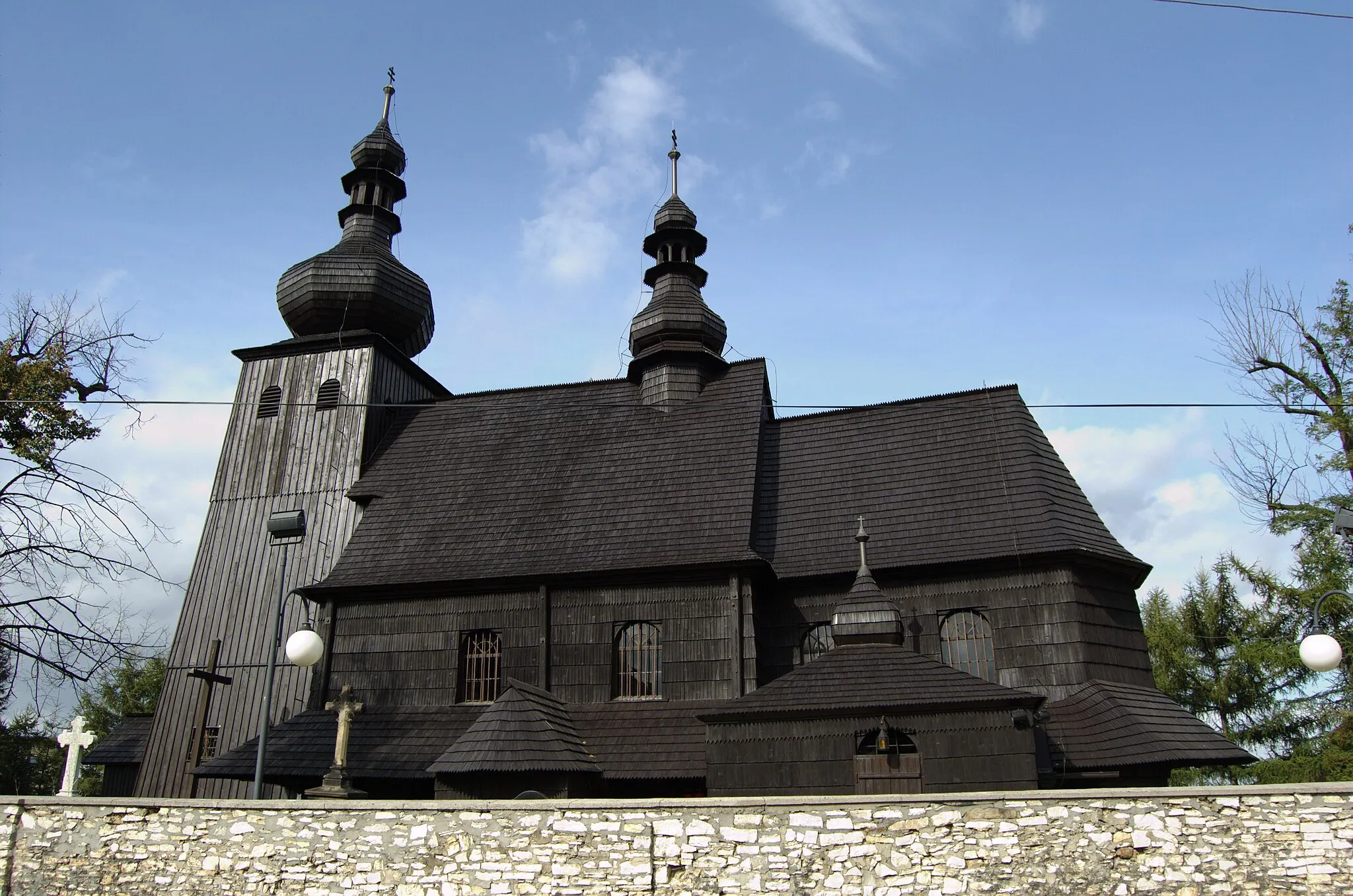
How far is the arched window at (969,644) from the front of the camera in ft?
50.9

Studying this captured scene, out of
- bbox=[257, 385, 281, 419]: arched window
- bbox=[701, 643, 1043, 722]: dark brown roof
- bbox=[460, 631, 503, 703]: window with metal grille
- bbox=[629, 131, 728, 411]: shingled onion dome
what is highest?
bbox=[629, 131, 728, 411]: shingled onion dome

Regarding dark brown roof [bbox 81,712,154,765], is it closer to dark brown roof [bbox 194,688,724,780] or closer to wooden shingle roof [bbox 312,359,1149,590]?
dark brown roof [bbox 194,688,724,780]

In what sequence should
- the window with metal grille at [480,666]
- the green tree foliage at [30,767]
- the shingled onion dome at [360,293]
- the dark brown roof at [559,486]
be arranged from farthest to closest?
1. the green tree foliage at [30,767]
2. the shingled onion dome at [360,293]
3. the dark brown roof at [559,486]
4. the window with metal grille at [480,666]

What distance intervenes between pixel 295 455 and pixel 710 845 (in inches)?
588

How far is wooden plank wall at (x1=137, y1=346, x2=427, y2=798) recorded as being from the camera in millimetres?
→ 18359

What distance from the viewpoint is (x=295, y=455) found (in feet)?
68.9

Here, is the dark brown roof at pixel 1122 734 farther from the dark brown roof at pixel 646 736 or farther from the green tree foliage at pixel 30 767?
the green tree foliage at pixel 30 767

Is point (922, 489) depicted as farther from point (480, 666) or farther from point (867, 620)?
point (480, 666)

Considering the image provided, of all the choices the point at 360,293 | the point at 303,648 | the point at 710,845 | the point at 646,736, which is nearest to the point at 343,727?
the point at 303,648

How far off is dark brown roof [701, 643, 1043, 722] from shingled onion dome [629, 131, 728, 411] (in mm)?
8052

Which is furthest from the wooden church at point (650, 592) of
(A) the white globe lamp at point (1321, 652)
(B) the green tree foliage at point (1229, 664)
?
(B) the green tree foliage at point (1229, 664)

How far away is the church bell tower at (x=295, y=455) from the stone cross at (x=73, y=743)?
4.29 feet

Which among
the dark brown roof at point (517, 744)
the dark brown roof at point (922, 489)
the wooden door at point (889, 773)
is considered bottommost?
the wooden door at point (889, 773)

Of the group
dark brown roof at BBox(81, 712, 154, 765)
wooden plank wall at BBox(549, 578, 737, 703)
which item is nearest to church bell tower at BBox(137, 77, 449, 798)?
dark brown roof at BBox(81, 712, 154, 765)
